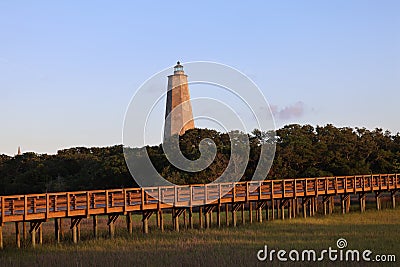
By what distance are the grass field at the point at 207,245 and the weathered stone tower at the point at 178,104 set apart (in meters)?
39.4

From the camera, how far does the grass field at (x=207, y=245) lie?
74.0 feet

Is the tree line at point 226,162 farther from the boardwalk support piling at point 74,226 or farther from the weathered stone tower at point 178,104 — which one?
the boardwalk support piling at point 74,226

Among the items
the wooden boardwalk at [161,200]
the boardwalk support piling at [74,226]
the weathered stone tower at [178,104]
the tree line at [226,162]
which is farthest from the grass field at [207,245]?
the weathered stone tower at [178,104]

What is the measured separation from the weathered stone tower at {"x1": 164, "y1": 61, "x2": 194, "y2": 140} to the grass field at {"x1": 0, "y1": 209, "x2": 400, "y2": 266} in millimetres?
39417

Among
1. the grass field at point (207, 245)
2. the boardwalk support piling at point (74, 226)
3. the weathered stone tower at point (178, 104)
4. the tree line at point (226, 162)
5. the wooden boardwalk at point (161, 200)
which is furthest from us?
the weathered stone tower at point (178, 104)

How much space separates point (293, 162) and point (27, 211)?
39003 millimetres

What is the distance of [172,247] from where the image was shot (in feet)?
86.2

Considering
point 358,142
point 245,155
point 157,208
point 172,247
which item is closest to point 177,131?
point 245,155

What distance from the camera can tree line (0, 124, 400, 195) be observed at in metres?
58.9

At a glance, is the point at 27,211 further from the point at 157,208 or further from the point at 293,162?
the point at 293,162

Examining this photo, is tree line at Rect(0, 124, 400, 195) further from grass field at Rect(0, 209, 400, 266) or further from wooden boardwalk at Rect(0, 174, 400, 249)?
grass field at Rect(0, 209, 400, 266)

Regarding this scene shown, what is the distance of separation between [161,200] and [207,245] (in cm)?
533

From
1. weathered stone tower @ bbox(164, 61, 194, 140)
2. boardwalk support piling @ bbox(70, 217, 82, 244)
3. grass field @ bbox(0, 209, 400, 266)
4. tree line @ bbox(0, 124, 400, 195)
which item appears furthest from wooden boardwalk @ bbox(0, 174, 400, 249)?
weathered stone tower @ bbox(164, 61, 194, 140)

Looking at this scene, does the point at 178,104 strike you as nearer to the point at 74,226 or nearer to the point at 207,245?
the point at 74,226
